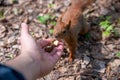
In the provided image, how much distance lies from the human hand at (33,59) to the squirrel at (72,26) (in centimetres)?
30

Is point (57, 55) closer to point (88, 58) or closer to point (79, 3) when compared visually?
point (88, 58)

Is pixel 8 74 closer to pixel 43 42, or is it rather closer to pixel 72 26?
pixel 43 42

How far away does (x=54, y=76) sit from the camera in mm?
3078

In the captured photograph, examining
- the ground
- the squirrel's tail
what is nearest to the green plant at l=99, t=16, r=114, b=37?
the ground

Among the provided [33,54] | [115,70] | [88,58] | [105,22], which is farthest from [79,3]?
[33,54]

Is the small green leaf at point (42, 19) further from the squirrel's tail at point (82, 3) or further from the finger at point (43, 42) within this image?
the finger at point (43, 42)

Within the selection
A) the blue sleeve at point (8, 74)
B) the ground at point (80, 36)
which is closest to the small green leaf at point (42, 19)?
the ground at point (80, 36)

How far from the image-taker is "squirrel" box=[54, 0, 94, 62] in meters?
3.11

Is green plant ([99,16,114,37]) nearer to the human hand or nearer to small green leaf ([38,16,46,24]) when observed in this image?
small green leaf ([38,16,46,24])

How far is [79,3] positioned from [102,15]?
1.44 feet

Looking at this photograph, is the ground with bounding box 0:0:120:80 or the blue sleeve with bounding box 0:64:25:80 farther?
the ground with bounding box 0:0:120:80

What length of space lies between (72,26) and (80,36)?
345 millimetres

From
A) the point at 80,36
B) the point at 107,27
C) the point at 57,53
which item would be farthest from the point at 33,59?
the point at 107,27

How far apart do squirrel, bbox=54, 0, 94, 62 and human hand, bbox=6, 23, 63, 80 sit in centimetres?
30
